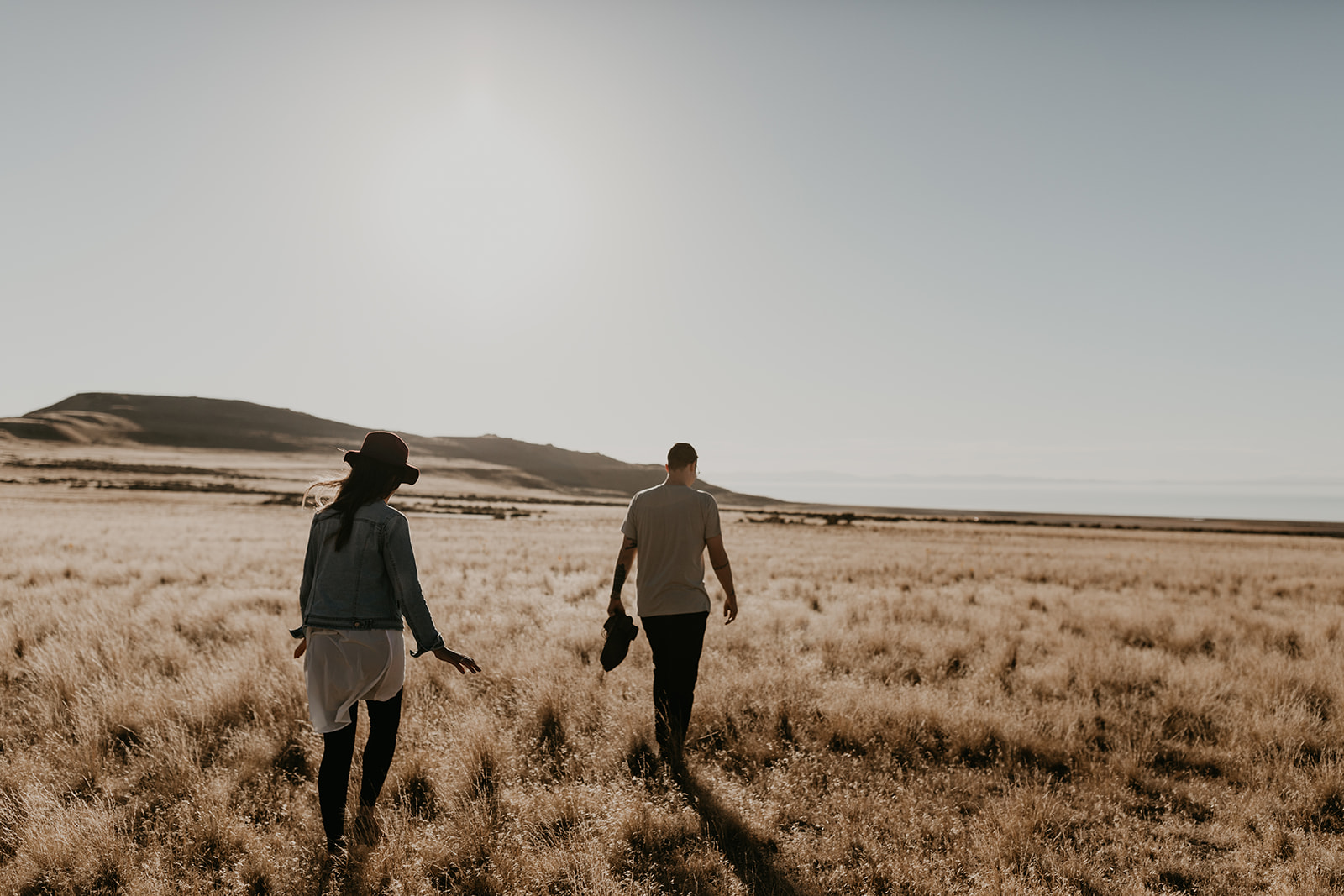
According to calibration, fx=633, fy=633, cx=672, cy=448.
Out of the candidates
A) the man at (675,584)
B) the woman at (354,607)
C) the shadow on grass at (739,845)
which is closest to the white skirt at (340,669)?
the woman at (354,607)

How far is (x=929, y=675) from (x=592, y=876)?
17.1 feet

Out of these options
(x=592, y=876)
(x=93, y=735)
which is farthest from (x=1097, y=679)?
(x=93, y=735)

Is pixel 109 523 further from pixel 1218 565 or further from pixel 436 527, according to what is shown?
pixel 1218 565

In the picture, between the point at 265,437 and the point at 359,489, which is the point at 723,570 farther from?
the point at 265,437

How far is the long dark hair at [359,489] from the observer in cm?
348

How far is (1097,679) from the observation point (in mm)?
7055

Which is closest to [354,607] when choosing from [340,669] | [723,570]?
[340,669]

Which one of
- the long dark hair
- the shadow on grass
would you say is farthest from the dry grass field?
the long dark hair

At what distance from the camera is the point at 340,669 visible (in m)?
3.47

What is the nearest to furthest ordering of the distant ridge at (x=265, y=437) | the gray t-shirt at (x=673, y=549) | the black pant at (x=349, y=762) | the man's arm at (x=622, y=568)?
the black pant at (x=349, y=762), the gray t-shirt at (x=673, y=549), the man's arm at (x=622, y=568), the distant ridge at (x=265, y=437)

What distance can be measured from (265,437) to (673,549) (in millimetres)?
196431

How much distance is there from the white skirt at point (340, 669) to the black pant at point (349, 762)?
0.08 metres

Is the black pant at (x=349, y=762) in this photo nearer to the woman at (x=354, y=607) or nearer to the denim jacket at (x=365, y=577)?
the woman at (x=354, y=607)

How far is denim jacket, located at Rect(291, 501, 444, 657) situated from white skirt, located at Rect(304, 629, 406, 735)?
7 cm
